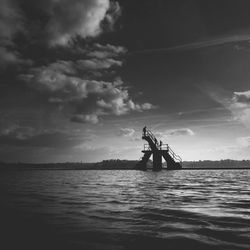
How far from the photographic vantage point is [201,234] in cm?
541

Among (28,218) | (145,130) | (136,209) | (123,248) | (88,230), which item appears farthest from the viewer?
(145,130)

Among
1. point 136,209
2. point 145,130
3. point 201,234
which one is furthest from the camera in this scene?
point 145,130

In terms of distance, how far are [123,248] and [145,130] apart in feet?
139

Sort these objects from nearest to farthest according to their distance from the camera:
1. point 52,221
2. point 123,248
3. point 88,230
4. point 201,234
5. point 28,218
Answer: point 123,248
point 201,234
point 88,230
point 52,221
point 28,218

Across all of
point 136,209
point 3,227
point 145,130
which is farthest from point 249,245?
point 145,130

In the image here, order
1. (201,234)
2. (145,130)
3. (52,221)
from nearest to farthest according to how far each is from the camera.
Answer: (201,234), (52,221), (145,130)

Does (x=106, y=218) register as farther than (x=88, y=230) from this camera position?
Yes

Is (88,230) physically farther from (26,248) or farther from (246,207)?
(246,207)

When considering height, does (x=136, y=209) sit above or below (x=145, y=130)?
below

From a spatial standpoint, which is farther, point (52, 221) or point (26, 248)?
point (52, 221)

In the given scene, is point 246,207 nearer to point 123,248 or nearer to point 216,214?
point 216,214

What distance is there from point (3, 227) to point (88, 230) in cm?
197

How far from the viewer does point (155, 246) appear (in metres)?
4.62

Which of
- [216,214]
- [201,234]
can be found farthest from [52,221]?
[216,214]
